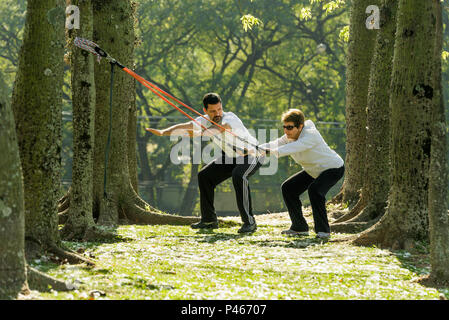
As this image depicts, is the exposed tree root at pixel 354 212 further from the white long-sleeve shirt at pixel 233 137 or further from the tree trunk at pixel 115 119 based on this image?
the tree trunk at pixel 115 119

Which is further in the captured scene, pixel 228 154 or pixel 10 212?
pixel 228 154

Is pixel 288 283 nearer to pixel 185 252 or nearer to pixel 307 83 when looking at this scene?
pixel 185 252

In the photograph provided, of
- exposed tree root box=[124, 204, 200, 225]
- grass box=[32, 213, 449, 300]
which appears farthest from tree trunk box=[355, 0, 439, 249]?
exposed tree root box=[124, 204, 200, 225]

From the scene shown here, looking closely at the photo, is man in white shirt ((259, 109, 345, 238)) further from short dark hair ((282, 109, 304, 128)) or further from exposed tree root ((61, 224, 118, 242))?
exposed tree root ((61, 224, 118, 242))

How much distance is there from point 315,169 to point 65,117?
1044 inches

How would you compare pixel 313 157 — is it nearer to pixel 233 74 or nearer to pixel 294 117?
pixel 294 117

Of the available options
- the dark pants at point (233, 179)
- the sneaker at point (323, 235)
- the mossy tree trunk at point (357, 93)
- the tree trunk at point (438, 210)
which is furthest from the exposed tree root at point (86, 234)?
the mossy tree trunk at point (357, 93)

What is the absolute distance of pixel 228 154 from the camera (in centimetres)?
1238

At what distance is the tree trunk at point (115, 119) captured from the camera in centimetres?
1270

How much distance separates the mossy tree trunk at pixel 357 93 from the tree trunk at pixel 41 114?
7.97m

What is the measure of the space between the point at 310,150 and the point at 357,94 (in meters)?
4.25

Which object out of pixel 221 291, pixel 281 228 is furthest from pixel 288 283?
pixel 281 228

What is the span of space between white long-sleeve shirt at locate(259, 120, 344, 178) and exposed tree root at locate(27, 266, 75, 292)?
4876mm

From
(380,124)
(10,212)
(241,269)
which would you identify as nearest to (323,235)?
(380,124)
